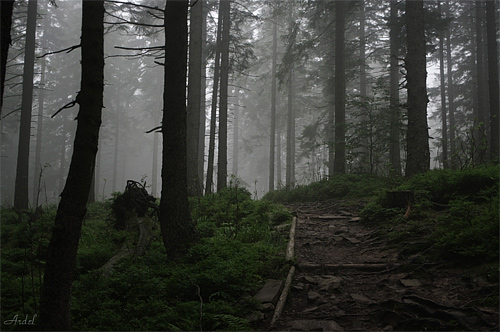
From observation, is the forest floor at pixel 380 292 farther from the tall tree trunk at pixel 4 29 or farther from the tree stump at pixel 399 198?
the tall tree trunk at pixel 4 29

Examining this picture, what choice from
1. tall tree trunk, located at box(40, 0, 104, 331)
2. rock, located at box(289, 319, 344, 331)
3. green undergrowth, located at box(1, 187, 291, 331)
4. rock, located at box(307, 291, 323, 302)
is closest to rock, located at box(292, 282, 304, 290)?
rock, located at box(307, 291, 323, 302)

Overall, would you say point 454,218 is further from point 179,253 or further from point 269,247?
point 179,253

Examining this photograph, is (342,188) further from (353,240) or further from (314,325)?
(314,325)

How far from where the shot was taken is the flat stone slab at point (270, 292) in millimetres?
3930

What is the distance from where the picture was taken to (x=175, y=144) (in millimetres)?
5359

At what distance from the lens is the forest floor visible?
3213 mm

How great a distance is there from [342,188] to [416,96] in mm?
3970

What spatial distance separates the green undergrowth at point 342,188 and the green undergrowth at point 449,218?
262 cm

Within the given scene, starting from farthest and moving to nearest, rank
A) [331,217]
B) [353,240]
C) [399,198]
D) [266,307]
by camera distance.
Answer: [331,217] → [399,198] → [353,240] → [266,307]

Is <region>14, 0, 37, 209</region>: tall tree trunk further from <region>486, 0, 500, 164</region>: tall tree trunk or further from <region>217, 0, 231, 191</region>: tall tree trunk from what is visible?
<region>486, 0, 500, 164</region>: tall tree trunk

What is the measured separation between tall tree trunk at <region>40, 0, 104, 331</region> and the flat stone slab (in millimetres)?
2241

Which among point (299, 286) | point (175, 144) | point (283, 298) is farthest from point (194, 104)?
point (283, 298)

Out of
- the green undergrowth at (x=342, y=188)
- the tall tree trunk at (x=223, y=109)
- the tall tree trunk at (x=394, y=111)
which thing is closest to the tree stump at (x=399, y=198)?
the tall tree trunk at (x=394, y=111)

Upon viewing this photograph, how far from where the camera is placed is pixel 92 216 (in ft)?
36.6
